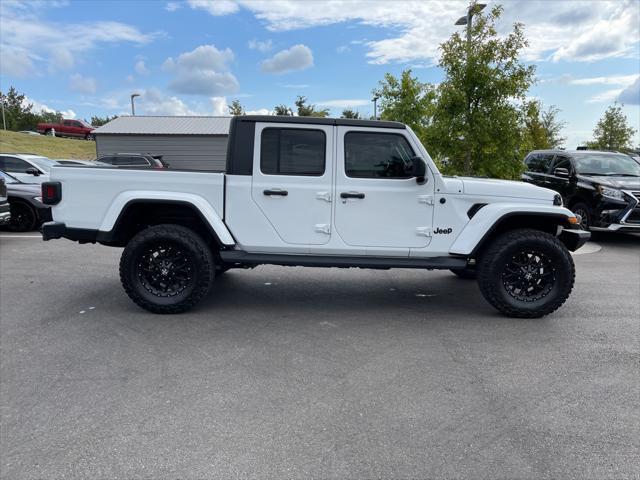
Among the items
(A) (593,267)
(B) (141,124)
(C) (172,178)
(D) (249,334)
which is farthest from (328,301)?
(B) (141,124)

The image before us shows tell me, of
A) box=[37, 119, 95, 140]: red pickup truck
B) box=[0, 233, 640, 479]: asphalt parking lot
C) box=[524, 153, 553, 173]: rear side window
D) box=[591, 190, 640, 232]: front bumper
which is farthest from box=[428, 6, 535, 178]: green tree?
Answer: box=[37, 119, 95, 140]: red pickup truck

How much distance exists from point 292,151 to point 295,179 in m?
0.30

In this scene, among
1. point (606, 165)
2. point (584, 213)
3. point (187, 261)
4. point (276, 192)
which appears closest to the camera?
point (276, 192)

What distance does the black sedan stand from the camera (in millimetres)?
10117

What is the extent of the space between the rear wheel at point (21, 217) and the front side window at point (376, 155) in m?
8.38

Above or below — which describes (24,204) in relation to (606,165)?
below

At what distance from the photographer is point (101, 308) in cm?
523

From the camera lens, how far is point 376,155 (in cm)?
493

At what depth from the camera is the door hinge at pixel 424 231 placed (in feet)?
16.0

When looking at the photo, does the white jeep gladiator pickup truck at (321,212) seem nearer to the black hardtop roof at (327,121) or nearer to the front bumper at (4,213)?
the black hardtop roof at (327,121)

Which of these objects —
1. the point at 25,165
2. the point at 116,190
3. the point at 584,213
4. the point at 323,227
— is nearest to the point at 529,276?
the point at 323,227

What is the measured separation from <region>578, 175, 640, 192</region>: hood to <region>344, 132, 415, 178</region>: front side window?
618cm

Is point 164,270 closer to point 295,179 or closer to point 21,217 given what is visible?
point 295,179

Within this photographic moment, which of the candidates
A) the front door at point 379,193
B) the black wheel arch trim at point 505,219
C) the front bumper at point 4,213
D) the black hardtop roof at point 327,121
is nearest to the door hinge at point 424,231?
the front door at point 379,193
